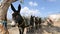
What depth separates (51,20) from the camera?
25.8 ft

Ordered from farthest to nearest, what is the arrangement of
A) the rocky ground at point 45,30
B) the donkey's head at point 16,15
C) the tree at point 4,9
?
the rocky ground at point 45,30 → the donkey's head at point 16,15 → the tree at point 4,9

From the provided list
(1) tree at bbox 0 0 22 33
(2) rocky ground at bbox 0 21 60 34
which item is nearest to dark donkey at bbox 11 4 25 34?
(2) rocky ground at bbox 0 21 60 34

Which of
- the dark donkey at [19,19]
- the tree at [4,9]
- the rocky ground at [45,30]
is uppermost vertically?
the tree at [4,9]

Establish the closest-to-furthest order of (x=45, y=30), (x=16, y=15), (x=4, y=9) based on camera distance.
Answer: (x=4, y=9) → (x=16, y=15) → (x=45, y=30)

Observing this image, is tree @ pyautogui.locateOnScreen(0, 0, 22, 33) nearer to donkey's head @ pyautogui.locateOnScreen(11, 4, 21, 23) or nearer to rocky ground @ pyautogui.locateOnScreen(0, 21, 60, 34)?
donkey's head @ pyautogui.locateOnScreen(11, 4, 21, 23)

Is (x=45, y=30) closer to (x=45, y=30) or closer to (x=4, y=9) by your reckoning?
(x=45, y=30)

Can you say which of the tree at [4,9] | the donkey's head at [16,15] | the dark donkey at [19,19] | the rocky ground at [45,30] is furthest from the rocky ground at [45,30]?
the tree at [4,9]

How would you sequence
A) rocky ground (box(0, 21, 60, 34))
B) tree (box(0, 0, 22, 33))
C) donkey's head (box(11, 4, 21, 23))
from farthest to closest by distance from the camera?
rocky ground (box(0, 21, 60, 34))
donkey's head (box(11, 4, 21, 23))
tree (box(0, 0, 22, 33))

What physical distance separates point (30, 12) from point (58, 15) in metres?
1.10

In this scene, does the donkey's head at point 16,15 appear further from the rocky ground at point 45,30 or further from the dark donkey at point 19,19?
the rocky ground at point 45,30

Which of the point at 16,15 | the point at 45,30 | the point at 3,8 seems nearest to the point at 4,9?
the point at 3,8

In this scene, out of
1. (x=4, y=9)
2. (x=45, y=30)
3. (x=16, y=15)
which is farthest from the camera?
(x=45, y=30)

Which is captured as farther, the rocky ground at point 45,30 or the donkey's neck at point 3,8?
the rocky ground at point 45,30

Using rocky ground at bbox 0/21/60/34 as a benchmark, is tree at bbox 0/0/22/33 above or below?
above
